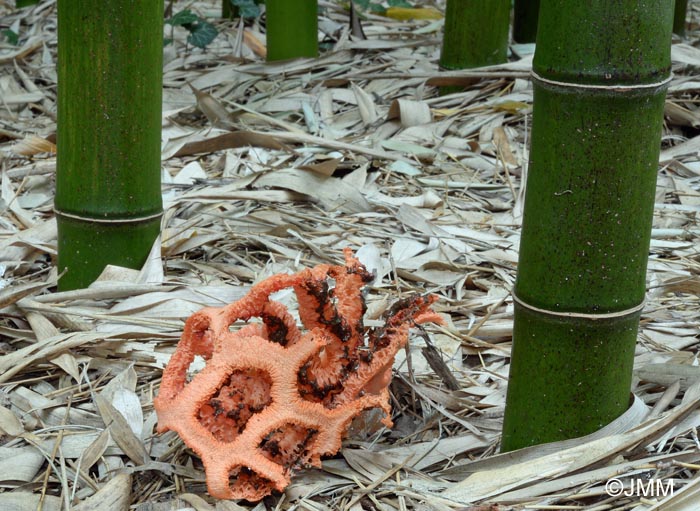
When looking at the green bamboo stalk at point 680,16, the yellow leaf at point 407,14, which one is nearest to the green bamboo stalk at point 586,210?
the green bamboo stalk at point 680,16

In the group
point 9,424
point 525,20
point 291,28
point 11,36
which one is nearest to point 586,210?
point 9,424

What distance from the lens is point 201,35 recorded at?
2.93 metres

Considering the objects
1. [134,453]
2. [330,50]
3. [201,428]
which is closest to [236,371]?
[201,428]

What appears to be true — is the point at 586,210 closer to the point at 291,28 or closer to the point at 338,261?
the point at 338,261

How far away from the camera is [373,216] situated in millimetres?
1919

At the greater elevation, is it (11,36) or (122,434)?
(11,36)

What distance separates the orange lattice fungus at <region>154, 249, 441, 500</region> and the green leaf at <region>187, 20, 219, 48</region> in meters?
1.95

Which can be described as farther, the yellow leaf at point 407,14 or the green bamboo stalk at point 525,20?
the yellow leaf at point 407,14

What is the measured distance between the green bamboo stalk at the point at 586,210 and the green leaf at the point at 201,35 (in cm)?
207

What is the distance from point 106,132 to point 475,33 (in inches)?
52.8

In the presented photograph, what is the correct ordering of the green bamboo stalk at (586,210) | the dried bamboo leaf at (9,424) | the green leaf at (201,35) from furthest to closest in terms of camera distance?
the green leaf at (201,35), the dried bamboo leaf at (9,424), the green bamboo stalk at (586,210)

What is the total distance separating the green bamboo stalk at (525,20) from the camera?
10.2 ft

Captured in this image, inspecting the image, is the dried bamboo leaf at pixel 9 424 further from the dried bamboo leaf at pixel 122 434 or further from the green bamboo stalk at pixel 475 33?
the green bamboo stalk at pixel 475 33

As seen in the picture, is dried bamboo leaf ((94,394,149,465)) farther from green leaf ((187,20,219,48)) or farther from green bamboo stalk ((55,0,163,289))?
green leaf ((187,20,219,48))
